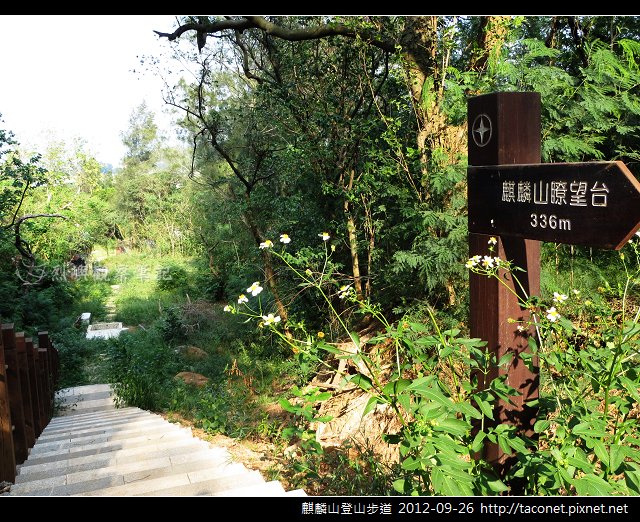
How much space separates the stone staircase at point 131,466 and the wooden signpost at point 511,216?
81 cm

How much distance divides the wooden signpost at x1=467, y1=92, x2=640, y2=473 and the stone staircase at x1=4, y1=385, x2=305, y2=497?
2.67 ft

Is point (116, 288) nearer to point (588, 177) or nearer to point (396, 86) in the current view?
point (396, 86)

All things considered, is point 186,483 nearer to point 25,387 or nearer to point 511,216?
point 25,387

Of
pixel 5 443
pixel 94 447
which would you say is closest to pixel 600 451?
pixel 5 443

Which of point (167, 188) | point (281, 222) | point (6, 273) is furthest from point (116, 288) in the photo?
point (281, 222)

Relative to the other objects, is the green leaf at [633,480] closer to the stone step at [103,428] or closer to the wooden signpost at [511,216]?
the wooden signpost at [511,216]

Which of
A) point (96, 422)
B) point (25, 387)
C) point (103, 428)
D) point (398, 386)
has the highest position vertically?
point (398, 386)

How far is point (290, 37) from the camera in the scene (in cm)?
457

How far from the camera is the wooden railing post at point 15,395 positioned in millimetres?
2609

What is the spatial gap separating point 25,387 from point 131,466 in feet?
3.50

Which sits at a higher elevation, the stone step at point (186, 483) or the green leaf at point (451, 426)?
the green leaf at point (451, 426)

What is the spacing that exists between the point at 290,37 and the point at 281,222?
2.12 m

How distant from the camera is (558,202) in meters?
1.30

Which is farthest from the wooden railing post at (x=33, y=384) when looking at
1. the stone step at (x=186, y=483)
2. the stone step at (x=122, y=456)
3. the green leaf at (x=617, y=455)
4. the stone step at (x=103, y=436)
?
the green leaf at (x=617, y=455)
